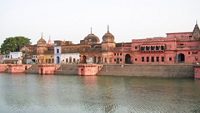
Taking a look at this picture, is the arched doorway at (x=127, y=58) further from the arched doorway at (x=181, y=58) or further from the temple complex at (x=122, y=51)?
the arched doorway at (x=181, y=58)

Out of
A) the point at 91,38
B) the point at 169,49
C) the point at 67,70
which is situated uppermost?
the point at 91,38

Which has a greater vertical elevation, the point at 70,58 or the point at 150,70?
the point at 70,58

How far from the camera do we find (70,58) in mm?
68875

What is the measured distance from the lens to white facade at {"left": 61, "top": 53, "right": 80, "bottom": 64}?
67.6 m

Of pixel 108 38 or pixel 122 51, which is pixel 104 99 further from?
pixel 108 38

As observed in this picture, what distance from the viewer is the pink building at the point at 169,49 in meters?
51.4

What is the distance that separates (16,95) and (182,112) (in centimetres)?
1560

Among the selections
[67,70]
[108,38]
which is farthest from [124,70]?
[108,38]

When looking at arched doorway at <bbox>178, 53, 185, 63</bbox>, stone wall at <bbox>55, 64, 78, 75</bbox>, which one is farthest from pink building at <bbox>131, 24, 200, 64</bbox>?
stone wall at <bbox>55, 64, 78, 75</bbox>

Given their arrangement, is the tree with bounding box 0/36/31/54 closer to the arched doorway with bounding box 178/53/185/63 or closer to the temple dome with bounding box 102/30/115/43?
the temple dome with bounding box 102/30/115/43

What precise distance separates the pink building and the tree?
38.1 metres

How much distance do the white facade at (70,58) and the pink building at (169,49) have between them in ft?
46.1

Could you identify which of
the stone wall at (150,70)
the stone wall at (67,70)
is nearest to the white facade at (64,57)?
the stone wall at (67,70)

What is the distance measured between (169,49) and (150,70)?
21.3ft
